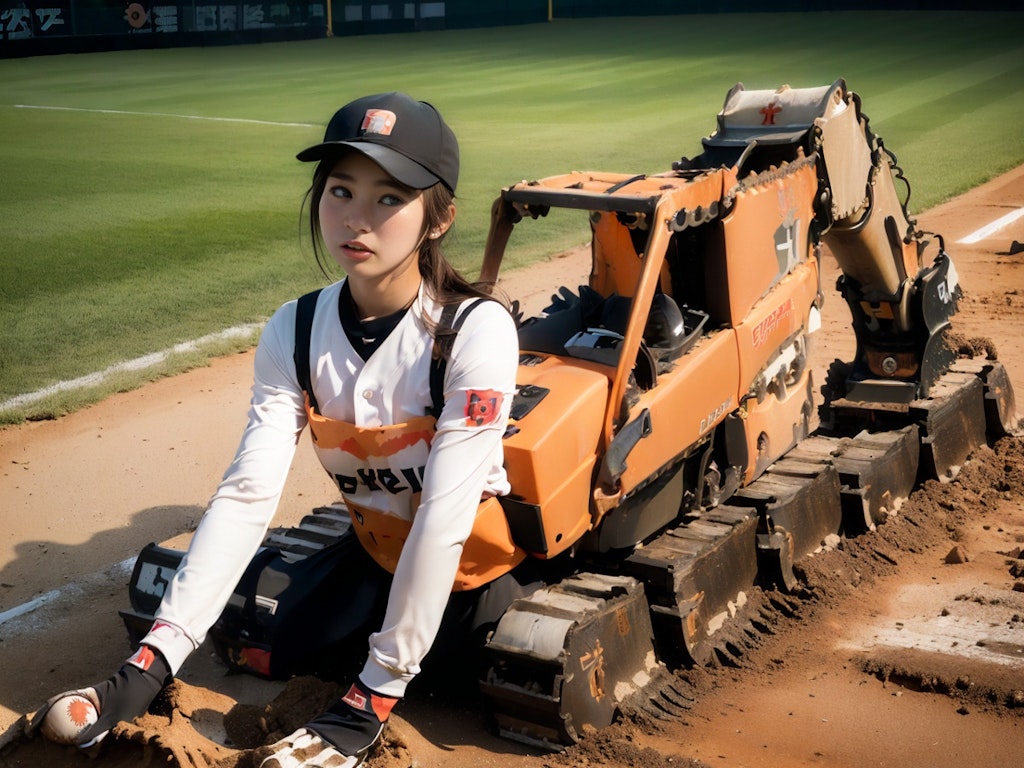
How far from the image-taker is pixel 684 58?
107 ft

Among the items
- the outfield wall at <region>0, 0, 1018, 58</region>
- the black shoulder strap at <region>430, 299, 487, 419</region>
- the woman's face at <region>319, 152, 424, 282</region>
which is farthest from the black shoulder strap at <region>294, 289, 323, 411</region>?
the outfield wall at <region>0, 0, 1018, 58</region>

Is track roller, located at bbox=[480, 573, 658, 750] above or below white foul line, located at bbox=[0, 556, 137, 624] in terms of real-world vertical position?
above

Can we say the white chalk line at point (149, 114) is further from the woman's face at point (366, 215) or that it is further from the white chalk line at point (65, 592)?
the woman's face at point (366, 215)

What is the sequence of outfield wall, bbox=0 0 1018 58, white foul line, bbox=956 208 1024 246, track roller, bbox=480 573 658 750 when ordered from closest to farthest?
track roller, bbox=480 573 658 750 < white foul line, bbox=956 208 1024 246 < outfield wall, bbox=0 0 1018 58

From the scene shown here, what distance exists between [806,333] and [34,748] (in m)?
4.06

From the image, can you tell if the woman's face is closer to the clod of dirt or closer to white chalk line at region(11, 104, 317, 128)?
the clod of dirt

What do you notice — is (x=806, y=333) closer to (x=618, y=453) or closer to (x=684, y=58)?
(x=618, y=453)

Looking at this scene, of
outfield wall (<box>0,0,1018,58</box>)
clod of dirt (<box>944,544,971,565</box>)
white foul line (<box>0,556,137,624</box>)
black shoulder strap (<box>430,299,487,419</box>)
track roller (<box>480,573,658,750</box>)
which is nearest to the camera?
black shoulder strap (<box>430,299,487,419</box>)

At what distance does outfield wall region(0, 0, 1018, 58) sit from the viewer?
2933 cm

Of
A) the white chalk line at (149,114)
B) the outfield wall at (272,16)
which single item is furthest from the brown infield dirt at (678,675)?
the outfield wall at (272,16)

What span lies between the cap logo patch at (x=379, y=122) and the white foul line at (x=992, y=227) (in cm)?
1091

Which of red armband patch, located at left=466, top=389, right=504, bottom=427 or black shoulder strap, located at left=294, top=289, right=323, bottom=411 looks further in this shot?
black shoulder strap, located at left=294, top=289, right=323, bottom=411

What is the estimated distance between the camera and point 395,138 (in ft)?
13.2

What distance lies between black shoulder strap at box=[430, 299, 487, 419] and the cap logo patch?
581mm
